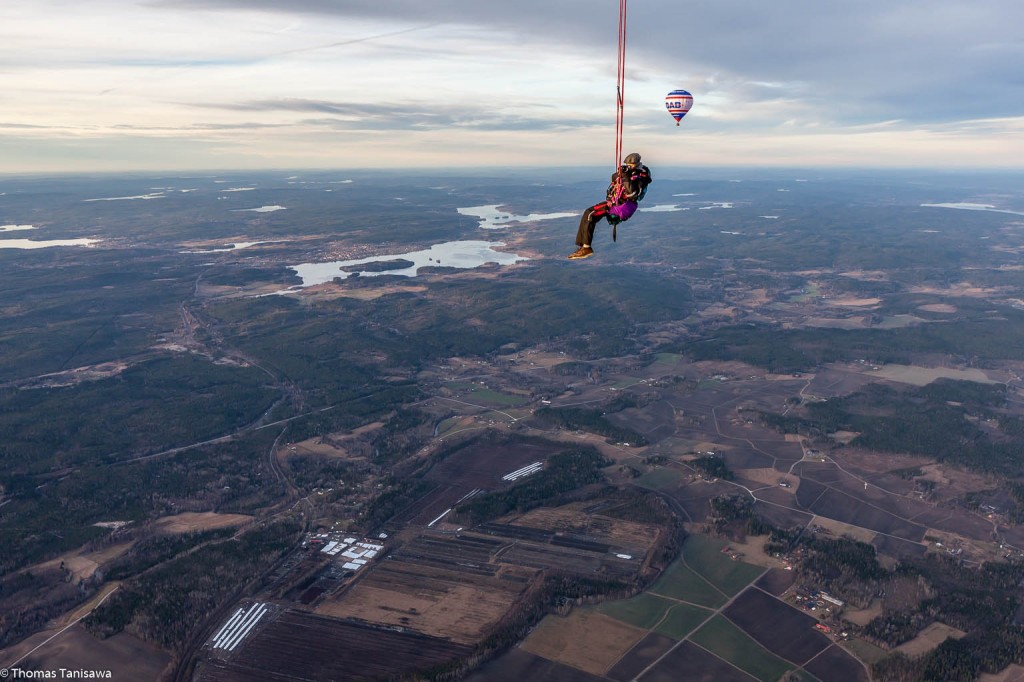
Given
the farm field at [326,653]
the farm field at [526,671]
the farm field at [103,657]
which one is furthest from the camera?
the farm field at [103,657]

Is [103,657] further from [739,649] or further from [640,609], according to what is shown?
[739,649]

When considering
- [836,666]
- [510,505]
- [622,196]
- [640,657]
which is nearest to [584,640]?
[640,657]

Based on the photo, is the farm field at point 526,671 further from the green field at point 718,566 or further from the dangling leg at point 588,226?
the dangling leg at point 588,226

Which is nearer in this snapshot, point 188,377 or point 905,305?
point 188,377

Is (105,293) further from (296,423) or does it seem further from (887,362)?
(887,362)

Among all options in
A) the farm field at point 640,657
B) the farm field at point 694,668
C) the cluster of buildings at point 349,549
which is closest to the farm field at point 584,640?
the farm field at point 640,657

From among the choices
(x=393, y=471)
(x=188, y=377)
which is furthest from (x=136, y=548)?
(x=188, y=377)
